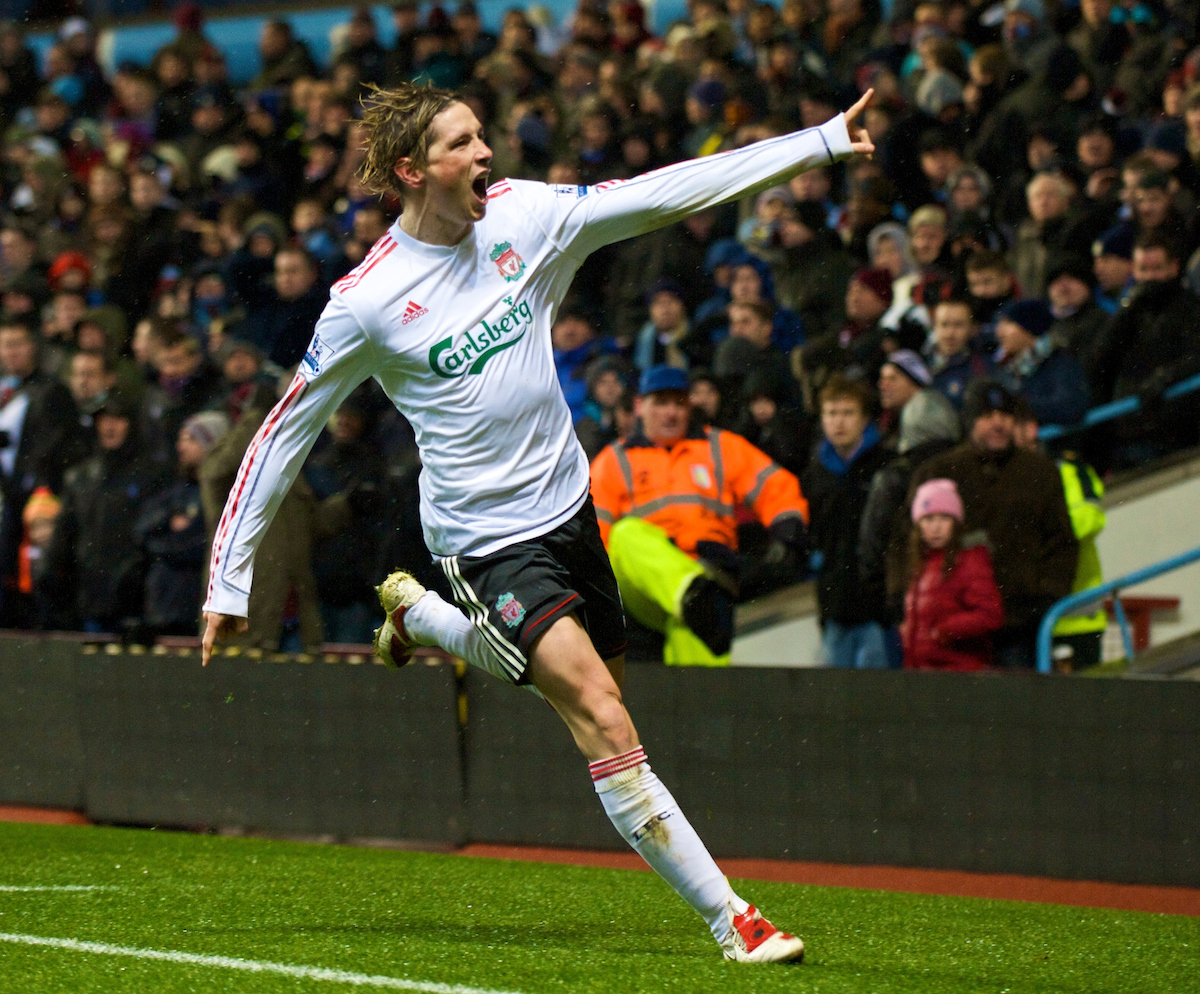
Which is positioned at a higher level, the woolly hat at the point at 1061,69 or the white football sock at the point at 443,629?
the woolly hat at the point at 1061,69

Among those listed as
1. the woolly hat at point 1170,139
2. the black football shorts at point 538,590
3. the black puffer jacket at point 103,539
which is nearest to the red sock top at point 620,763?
the black football shorts at point 538,590

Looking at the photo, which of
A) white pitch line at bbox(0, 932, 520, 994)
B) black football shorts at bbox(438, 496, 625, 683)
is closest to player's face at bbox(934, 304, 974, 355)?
black football shorts at bbox(438, 496, 625, 683)

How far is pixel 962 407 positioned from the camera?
9266mm

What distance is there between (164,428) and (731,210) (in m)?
4.05

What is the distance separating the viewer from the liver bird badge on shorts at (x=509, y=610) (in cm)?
519

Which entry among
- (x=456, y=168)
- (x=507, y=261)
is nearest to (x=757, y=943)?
(x=507, y=261)

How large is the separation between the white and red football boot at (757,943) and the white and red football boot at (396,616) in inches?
63.0

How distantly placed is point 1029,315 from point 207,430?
4906 millimetres

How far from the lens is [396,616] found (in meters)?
6.13

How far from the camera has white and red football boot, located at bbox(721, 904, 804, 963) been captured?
5.03 meters

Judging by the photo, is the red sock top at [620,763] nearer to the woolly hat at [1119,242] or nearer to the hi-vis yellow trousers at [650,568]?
the hi-vis yellow trousers at [650,568]

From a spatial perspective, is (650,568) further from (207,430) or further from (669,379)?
(207,430)

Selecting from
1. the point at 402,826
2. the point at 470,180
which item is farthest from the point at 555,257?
the point at 402,826

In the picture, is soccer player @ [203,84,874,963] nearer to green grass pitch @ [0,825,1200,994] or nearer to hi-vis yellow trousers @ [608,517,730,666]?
green grass pitch @ [0,825,1200,994]
